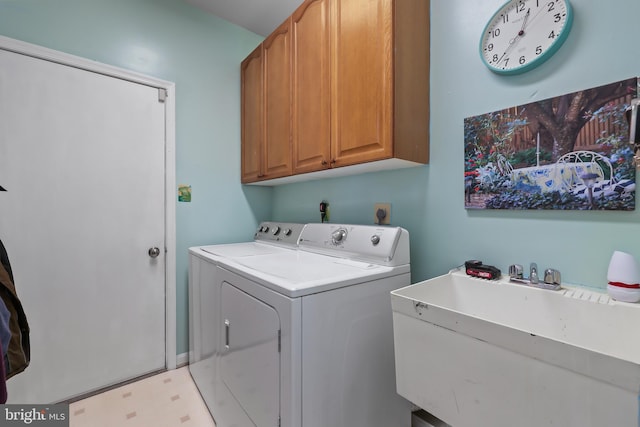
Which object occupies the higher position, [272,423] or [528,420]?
[528,420]

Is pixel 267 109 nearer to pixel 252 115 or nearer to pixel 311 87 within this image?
pixel 252 115

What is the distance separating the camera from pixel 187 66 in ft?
6.96

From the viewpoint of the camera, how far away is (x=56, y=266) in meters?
1.65

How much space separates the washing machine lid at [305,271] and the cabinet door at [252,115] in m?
0.92

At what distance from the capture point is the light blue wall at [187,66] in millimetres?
1660

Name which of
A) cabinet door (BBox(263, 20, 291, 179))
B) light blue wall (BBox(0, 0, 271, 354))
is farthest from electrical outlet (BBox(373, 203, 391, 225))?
light blue wall (BBox(0, 0, 271, 354))

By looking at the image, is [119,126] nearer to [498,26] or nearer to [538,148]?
[498,26]

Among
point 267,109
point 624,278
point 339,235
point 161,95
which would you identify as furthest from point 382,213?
point 161,95

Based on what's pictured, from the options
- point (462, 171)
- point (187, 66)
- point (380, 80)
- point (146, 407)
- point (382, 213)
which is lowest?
point (146, 407)

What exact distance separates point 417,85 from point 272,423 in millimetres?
1631

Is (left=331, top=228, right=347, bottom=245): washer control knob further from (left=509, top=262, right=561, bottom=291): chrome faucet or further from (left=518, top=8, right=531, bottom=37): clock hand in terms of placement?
(left=518, top=8, right=531, bottom=37): clock hand

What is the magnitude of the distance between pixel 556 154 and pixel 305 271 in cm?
110

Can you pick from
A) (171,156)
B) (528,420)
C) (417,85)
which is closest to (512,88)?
(417,85)

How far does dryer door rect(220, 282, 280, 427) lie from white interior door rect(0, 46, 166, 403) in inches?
38.1
